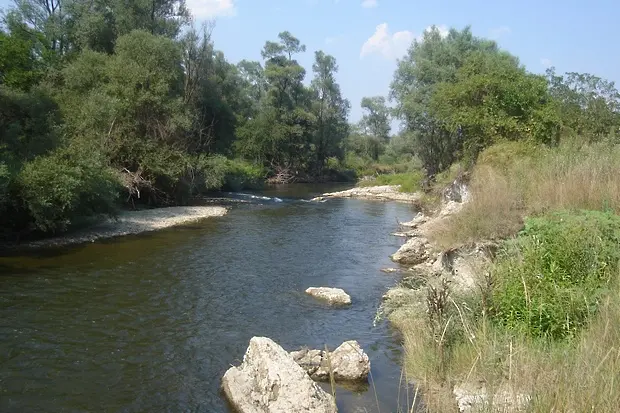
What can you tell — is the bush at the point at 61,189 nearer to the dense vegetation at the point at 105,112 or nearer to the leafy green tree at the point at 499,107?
the dense vegetation at the point at 105,112

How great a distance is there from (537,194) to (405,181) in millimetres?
41739

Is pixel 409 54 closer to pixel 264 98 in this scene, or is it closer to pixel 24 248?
pixel 264 98

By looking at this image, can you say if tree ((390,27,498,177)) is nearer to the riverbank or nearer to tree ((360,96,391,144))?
the riverbank

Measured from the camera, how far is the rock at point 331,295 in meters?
14.4

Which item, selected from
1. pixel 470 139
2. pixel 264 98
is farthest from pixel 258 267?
pixel 264 98

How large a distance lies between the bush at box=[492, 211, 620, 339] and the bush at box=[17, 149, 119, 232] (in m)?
17.0

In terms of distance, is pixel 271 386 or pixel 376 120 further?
pixel 376 120

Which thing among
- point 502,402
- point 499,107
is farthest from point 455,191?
point 502,402

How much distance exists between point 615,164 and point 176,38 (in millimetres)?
41015

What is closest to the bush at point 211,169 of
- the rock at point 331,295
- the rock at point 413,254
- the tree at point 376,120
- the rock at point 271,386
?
the rock at point 413,254

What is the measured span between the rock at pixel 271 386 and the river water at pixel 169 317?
1.46 feet

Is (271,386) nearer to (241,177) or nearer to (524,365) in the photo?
(524,365)

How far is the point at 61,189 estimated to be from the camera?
19.7 m

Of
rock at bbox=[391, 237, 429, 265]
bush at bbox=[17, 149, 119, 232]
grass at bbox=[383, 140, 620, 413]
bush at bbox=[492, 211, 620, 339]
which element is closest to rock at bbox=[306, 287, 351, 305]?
grass at bbox=[383, 140, 620, 413]
